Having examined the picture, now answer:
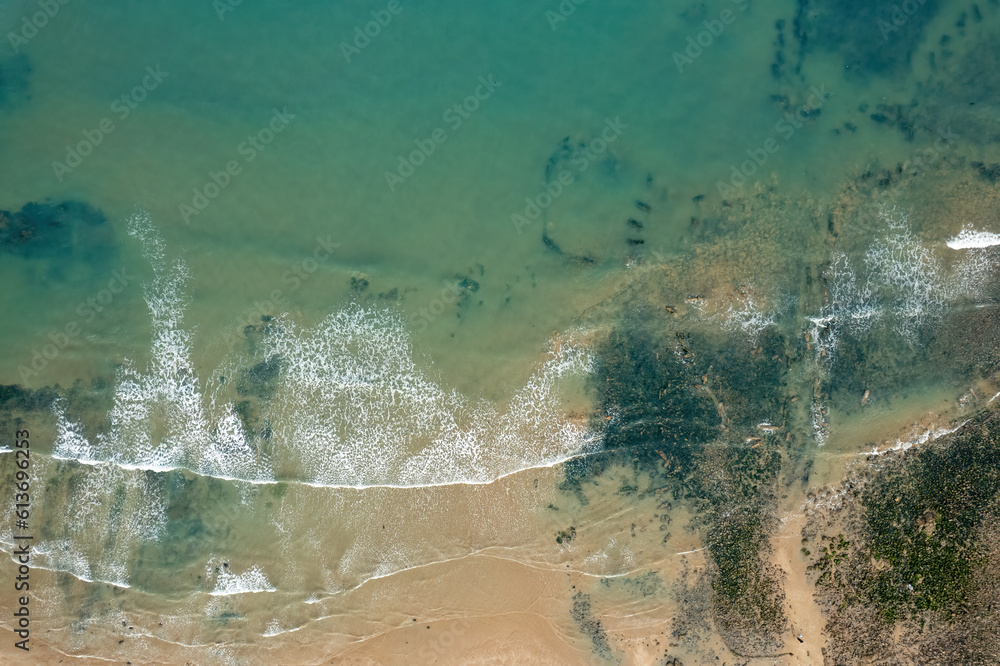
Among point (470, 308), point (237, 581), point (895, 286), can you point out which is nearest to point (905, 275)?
point (895, 286)

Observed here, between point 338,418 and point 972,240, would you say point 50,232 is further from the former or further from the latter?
point 972,240

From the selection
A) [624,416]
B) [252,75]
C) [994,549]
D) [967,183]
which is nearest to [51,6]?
[252,75]

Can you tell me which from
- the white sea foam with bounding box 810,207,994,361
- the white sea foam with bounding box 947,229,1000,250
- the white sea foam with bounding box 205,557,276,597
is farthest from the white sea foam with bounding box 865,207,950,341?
the white sea foam with bounding box 205,557,276,597

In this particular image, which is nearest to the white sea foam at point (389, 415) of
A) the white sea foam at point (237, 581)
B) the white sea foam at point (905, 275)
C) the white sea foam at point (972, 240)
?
the white sea foam at point (237, 581)

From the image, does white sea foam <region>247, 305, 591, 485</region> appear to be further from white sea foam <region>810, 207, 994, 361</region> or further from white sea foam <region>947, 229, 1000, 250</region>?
white sea foam <region>947, 229, 1000, 250</region>

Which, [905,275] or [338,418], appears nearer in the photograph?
[338,418]

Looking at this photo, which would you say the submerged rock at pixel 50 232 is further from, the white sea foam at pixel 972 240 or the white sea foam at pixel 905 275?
the white sea foam at pixel 972 240
